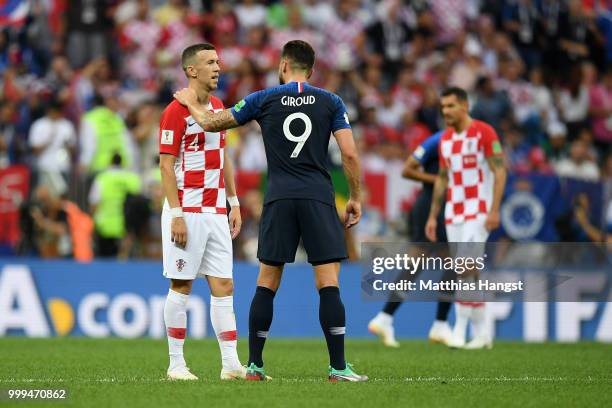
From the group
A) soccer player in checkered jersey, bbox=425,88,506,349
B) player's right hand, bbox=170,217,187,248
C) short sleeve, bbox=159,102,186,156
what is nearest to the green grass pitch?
soccer player in checkered jersey, bbox=425,88,506,349

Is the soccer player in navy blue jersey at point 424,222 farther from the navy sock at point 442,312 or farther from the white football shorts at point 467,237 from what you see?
the white football shorts at point 467,237

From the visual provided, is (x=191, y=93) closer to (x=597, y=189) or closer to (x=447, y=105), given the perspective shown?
(x=447, y=105)

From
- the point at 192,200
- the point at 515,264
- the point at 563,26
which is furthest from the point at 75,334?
the point at 563,26

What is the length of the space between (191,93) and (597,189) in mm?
9273

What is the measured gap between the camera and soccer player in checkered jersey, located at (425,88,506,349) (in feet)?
39.4

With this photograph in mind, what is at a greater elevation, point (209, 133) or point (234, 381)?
point (209, 133)

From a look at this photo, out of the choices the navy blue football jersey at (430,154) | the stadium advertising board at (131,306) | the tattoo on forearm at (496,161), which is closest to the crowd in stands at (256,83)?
the stadium advertising board at (131,306)

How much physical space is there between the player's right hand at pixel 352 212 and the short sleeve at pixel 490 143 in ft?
13.4

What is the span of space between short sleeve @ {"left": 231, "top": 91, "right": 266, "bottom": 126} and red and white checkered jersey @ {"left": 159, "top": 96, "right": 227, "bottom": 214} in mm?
418

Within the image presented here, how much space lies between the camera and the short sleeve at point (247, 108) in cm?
815

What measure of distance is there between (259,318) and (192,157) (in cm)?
122

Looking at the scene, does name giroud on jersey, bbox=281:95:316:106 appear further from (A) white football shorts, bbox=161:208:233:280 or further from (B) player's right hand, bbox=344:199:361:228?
(A) white football shorts, bbox=161:208:233:280

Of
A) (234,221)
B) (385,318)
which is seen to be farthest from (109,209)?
(234,221)

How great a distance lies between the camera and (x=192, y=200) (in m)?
8.48
